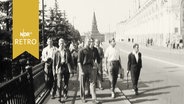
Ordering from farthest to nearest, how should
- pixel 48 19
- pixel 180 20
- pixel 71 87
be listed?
1. pixel 180 20
2. pixel 48 19
3. pixel 71 87

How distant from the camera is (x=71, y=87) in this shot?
46.7 ft

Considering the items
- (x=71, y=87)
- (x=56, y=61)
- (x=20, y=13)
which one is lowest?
(x=71, y=87)

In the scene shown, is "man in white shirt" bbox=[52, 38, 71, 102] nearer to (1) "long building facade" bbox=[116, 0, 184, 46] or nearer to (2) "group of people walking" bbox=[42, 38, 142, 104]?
(2) "group of people walking" bbox=[42, 38, 142, 104]

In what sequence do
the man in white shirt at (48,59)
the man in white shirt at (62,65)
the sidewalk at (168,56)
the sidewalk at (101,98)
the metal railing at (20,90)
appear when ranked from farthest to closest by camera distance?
the sidewalk at (168,56)
the man in white shirt at (48,59)
the man in white shirt at (62,65)
the sidewalk at (101,98)
the metal railing at (20,90)

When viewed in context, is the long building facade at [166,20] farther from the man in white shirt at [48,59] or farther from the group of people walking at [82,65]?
the man in white shirt at [48,59]

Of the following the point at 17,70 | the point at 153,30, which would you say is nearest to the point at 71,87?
the point at 17,70

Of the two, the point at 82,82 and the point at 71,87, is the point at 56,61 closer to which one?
the point at 82,82

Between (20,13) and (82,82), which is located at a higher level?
(20,13)

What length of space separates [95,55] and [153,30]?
7311cm

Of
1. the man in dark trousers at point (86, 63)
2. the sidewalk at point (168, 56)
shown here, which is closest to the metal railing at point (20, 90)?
the man in dark trousers at point (86, 63)

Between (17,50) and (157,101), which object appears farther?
(17,50)

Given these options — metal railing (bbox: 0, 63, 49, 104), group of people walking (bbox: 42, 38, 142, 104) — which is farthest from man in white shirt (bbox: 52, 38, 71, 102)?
metal railing (bbox: 0, 63, 49, 104)

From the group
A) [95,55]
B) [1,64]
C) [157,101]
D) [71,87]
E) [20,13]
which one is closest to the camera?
[157,101]

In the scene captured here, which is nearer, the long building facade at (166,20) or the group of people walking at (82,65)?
the group of people walking at (82,65)
